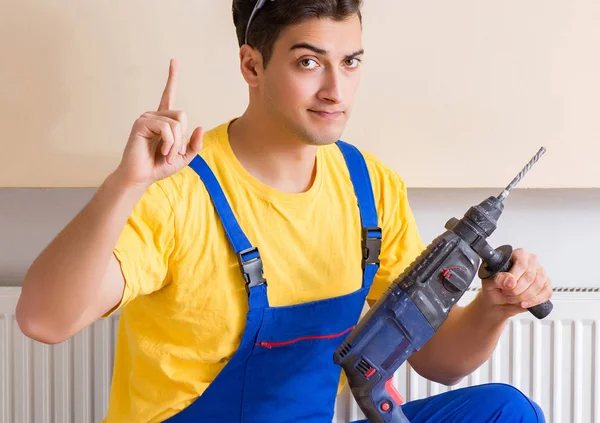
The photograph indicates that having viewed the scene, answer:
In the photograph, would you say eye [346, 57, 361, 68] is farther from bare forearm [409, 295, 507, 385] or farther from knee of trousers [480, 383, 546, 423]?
knee of trousers [480, 383, 546, 423]

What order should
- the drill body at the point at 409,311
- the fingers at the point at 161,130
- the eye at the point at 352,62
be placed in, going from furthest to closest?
the eye at the point at 352,62, the drill body at the point at 409,311, the fingers at the point at 161,130

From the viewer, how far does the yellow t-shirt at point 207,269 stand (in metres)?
1.21

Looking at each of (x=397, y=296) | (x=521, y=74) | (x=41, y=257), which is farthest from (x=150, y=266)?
(x=521, y=74)

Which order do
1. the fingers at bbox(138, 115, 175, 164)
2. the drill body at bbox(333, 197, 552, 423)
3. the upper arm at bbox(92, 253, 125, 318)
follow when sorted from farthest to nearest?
the drill body at bbox(333, 197, 552, 423) < the upper arm at bbox(92, 253, 125, 318) < the fingers at bbox(138, 115, 175, 164)

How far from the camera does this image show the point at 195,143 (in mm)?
997

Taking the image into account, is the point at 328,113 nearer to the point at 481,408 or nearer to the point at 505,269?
the point at 505,269

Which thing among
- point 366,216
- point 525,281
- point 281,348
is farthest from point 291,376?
point 525,281

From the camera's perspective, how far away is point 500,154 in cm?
165

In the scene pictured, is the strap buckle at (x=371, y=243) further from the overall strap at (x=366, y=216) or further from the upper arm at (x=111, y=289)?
the upper arm at (x=111, y=289)

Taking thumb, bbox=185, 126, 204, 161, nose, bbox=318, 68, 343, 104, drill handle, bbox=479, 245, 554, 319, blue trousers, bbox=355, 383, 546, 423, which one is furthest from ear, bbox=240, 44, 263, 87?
blue trousers, bbox=355, 383, 546, 423

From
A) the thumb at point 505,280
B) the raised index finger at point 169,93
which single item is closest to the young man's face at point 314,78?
the raised index finger at point 169,93

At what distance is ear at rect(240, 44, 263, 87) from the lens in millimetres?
1310

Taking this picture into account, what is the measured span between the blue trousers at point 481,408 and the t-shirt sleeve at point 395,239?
24 centimetres

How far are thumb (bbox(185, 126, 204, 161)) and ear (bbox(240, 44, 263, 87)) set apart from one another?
34 centimetres
